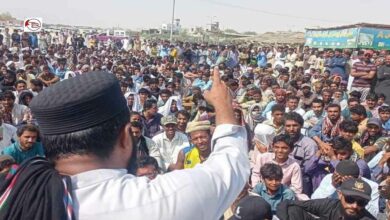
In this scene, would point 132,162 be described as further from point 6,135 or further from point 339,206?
point 6,135

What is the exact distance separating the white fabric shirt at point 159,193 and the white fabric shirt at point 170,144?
485 centimetres

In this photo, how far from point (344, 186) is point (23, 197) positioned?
2.95m

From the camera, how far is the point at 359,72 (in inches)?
384

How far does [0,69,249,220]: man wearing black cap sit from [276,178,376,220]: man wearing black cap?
2540 millimetres

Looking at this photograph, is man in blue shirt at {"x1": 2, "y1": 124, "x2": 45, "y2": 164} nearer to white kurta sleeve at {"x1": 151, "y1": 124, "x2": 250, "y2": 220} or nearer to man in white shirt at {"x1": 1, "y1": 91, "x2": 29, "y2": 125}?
man in white shirt at {"x1": 1, "y1": 91, "x2": 29, "y2": 125}

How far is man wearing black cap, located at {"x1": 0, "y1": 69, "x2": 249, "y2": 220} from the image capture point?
1.02 m

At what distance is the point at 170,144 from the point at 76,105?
16.6 feet

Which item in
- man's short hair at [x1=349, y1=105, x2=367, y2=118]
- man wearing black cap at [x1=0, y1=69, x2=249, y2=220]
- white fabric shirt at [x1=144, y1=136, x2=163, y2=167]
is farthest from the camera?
man's short hair at [x1=349, y1=105, x2=367, y2=118]

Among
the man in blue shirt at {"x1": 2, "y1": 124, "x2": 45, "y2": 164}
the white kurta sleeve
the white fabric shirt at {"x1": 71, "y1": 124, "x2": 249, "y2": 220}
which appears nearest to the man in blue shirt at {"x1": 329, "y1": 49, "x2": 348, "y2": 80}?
the man in blue shirt at {"x1": 2, "y1": 124, "x2": 45, "y2": 164}

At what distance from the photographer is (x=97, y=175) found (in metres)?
1.08

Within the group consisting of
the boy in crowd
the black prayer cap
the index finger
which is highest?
the index finger

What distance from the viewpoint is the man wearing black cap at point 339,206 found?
11.4ft

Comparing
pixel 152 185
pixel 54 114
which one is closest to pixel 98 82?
pixel 54 114

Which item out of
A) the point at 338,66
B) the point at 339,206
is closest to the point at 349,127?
the point at 339,206
